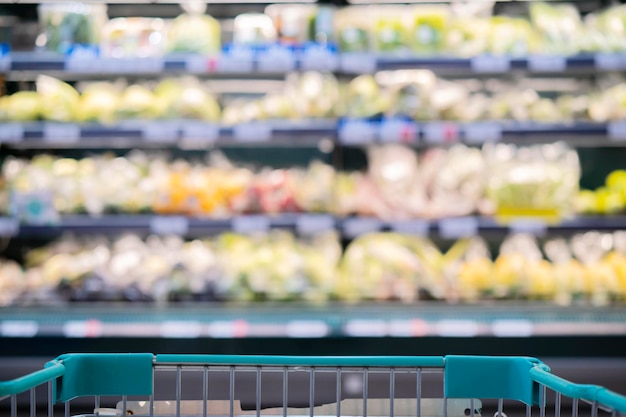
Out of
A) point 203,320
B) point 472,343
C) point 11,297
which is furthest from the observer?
point 11,297

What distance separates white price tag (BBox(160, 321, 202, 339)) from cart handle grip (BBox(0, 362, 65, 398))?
1.34 meters

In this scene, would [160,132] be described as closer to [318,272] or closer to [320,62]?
[320,62]

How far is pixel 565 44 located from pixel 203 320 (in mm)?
1959

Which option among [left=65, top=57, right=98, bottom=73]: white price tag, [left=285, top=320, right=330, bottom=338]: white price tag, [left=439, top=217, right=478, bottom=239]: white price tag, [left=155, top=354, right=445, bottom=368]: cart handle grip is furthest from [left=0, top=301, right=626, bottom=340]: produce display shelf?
[left=155, top=354, right=445, bottom=368]: cart handle grip

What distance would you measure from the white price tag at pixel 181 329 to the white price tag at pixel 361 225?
0.72 m

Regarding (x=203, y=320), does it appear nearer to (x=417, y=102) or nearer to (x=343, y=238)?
(x=343, y=238)

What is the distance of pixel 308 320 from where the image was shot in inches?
113

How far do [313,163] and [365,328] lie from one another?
0.99 metres

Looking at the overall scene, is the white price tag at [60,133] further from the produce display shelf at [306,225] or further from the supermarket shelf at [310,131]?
the produce display shelf at [306,225]

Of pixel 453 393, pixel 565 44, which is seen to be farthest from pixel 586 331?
pixel 453 393

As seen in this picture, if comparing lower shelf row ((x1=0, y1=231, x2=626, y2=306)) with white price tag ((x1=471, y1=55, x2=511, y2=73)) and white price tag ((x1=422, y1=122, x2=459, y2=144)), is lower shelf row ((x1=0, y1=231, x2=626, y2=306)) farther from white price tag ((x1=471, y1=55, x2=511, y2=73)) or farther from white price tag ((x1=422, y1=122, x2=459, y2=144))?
white price tag ((x1=471, y1=55, x2=511, y2=73))

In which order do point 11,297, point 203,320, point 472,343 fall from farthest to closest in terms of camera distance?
point 11,297, point 203,320, point 472,343

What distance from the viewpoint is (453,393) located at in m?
1.41

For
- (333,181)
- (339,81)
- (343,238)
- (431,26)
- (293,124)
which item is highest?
(431,26)
